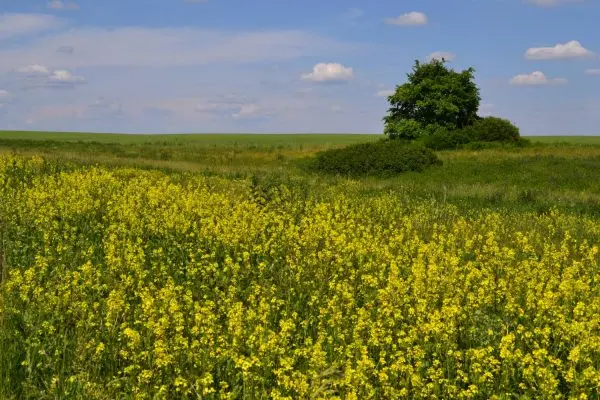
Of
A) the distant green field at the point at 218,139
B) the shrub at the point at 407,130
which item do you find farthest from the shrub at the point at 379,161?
the distant green field at the point at 218,139

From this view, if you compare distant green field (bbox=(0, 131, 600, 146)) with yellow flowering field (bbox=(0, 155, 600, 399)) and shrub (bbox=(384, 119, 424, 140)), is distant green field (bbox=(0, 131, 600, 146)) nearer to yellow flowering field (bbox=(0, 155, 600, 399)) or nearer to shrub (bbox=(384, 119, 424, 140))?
shrub (bbox=(384, 119, 424, 140))

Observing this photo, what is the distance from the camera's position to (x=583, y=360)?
5867 millimetres

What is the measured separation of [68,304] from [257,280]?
2.81 metres

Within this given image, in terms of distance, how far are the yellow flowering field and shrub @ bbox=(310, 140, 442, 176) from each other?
1824 centimetres

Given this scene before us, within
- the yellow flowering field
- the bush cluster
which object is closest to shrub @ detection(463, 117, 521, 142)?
the bush cluster

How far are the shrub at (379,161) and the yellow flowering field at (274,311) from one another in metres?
18.2

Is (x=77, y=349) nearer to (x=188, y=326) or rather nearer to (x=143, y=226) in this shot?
(x=188, y=326)

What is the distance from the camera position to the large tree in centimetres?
5022

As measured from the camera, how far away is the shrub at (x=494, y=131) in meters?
45.3

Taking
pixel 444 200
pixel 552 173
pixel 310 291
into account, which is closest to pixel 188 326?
pixel 310 291

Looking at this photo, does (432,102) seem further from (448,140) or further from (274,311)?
(274,311)

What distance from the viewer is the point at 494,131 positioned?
149 feet

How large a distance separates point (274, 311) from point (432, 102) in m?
45.2

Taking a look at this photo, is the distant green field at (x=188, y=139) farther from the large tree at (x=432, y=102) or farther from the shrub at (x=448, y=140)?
the shrub at (x=448, y=140)
